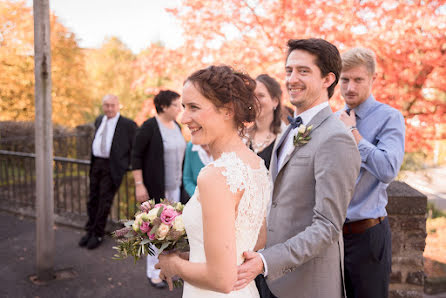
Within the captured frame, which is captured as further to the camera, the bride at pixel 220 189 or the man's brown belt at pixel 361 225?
the man's brown belt at pixel 361 225

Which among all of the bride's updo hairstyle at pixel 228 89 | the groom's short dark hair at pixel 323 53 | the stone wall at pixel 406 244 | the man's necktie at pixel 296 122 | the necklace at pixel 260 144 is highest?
the groom's short dark hair at pixel 323 53

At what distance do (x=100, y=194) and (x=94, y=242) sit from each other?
0.78m

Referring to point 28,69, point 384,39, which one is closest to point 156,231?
point 384,39

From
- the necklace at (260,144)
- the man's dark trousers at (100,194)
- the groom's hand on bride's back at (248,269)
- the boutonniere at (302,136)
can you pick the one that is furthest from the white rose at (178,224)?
the man's dark trousers at (100,194)

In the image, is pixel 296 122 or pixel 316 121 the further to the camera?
pixel 296 122

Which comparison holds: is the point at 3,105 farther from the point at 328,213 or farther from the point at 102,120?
the point at 328,213

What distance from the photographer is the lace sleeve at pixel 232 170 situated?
5.09 ft

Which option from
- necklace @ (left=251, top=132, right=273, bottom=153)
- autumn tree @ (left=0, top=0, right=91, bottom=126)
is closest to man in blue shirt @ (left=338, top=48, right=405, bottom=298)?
necklace @ (left=251, top=132, right=273, bottom=153)

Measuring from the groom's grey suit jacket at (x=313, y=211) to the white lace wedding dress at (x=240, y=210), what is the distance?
14 cm

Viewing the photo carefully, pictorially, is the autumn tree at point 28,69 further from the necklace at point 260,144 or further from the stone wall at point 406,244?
the stone wall at point 406,244

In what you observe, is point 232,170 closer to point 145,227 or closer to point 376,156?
point 145,227

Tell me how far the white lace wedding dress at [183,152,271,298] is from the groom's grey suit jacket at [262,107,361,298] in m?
0.14

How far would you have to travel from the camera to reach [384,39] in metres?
6.62

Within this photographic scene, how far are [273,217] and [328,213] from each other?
414 mm
